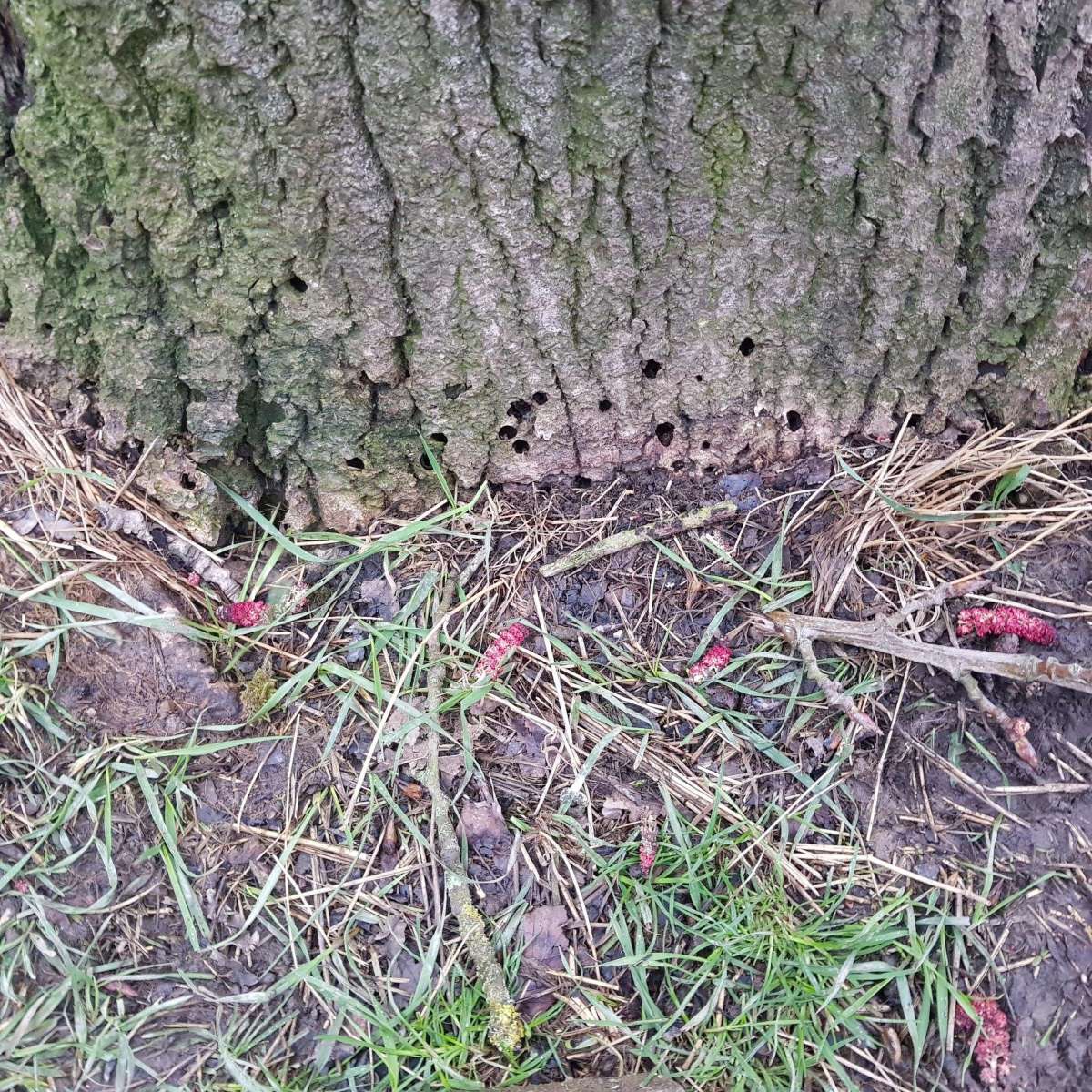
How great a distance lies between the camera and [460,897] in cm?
171

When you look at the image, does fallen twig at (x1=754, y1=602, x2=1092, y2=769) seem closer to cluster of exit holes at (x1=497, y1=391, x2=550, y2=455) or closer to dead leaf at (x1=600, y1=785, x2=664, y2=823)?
dead leaf at (x1=600, y1=785, x2=664, y2=823)

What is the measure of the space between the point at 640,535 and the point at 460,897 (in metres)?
0.79

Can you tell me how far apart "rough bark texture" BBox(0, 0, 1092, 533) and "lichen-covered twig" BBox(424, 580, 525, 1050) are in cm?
47

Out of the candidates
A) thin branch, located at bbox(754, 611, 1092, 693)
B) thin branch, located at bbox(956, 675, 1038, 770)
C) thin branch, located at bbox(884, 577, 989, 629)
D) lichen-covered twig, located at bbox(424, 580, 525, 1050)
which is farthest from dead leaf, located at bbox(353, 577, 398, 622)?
thin branch, located at bbox(956, 675, 1038, 770)

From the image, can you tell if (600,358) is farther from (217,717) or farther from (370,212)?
(217,717)

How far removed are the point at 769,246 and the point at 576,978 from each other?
4.52 feet

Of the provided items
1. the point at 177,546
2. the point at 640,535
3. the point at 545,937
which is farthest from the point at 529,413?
the point at 545,937

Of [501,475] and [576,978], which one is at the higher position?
[501,475]

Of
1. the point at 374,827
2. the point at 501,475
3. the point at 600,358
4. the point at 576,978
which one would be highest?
the point at 600,358

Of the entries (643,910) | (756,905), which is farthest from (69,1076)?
(756,905)

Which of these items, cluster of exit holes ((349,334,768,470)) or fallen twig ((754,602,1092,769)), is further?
cluster of exit holes ((349,334,768,470))

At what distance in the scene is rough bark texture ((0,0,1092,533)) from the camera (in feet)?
5.21

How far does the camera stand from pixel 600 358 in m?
1.94

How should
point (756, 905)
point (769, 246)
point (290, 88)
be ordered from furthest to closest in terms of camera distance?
point (769, 246)
point (756, 905)
point (290, 88)
